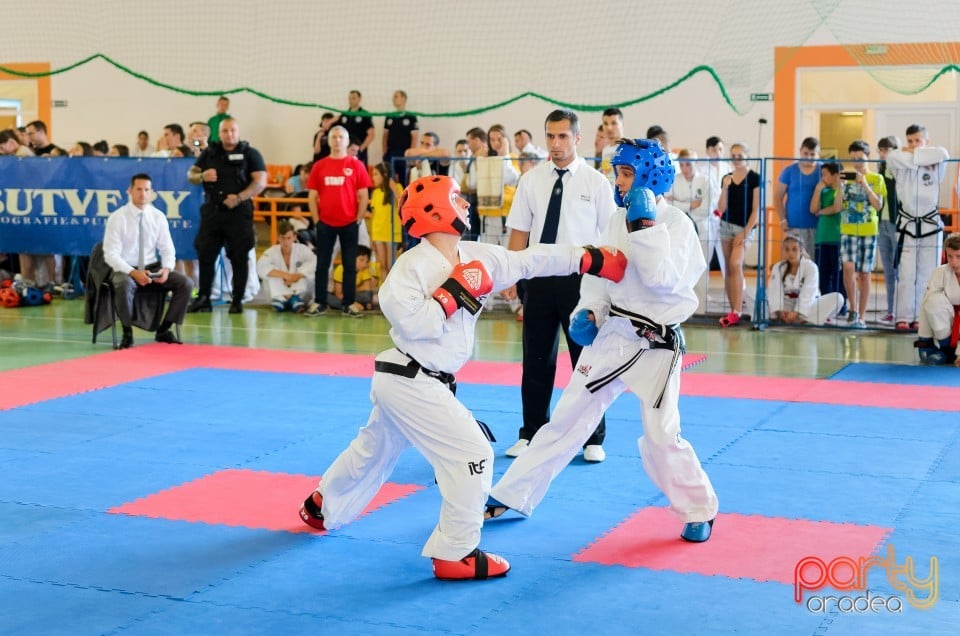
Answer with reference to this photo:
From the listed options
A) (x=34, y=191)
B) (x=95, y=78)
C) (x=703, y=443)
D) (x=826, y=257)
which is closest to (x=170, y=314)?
(x=34, y=191)

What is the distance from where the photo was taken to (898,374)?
29.8 ft

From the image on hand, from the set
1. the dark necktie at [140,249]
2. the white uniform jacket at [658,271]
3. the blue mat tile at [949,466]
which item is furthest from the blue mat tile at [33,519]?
the dark necktie at [140,249]

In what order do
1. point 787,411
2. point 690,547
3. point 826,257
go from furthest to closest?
point 826,257 → point 787,411 → point 690,547

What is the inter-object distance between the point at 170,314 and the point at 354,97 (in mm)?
6479

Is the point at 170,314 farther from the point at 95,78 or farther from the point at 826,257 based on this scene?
the point at 95,78

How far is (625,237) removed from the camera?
5.03 metres

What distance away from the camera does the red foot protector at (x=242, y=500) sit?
5410mm

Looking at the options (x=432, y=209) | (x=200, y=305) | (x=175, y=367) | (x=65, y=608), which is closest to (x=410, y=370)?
(x=432, y=209)

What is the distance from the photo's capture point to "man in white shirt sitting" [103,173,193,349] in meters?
10.4

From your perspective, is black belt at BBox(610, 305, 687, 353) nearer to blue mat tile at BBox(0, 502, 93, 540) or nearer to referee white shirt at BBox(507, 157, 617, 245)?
referee white shirt at BBox(507, 157, 617, 245)

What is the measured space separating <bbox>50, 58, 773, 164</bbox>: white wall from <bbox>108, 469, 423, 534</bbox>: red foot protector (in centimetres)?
1149

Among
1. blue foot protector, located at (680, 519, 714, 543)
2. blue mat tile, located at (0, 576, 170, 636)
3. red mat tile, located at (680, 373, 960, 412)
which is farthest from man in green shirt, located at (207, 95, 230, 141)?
blue foot protector, located at (680, 519, 714, 543)

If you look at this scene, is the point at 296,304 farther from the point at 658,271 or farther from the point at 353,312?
the point at 658,271

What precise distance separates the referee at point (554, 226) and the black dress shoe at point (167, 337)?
523cm
